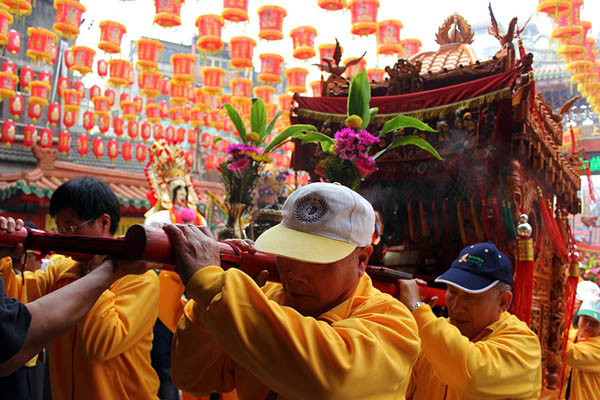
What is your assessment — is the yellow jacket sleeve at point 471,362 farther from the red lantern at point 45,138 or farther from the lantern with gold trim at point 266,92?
the lantern with gold trim at point 266,92

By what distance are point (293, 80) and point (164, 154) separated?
7368 millimetres

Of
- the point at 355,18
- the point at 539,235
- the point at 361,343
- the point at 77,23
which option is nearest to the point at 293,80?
the point at 355,18

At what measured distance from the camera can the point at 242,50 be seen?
484 inches

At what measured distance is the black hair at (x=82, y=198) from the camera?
2.07 metres

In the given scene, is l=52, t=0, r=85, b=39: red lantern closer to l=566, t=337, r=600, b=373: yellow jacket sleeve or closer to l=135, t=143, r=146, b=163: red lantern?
l=135, t=143, r=146, b=163: red lantern

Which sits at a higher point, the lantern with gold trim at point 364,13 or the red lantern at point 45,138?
the lantern with gold trim at point 364,13

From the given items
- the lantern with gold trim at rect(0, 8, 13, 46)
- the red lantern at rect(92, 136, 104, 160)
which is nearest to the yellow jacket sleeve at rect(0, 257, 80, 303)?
→ the lantern with gold trim at rect(0, 8, 13, 46)

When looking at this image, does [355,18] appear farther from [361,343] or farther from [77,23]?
[361,343]

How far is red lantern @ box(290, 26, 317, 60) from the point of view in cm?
1202

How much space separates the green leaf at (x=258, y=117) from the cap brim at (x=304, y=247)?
2638mm

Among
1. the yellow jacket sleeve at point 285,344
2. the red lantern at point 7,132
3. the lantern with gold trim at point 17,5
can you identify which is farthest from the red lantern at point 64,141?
the yellow jacket sleeve at point 285,344

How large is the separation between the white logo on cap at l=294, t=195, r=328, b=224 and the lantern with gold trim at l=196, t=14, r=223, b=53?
11101 mm

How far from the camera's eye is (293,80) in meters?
13.9

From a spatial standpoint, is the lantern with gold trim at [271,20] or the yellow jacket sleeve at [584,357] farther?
the lantern with gold trim at [271,20]
